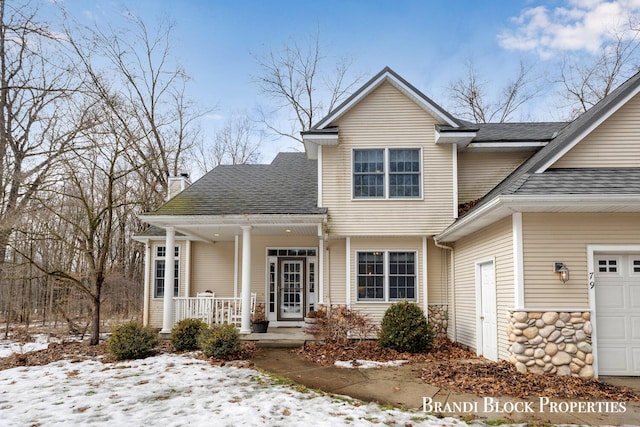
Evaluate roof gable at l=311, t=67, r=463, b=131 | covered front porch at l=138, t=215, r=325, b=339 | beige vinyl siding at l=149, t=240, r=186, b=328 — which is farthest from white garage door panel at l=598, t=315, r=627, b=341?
beige vinyl siding at l=149, t=240, r=186, b=328

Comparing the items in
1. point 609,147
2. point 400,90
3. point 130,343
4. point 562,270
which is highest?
point 400,90

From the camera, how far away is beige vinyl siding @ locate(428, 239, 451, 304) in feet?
36.4

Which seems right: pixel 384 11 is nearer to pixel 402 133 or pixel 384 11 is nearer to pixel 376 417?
pixel 402 133

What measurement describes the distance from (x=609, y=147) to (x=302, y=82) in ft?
57.2

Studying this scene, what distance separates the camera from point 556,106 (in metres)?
22.8

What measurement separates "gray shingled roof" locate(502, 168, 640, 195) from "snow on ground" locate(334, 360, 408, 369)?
3767 millimetres

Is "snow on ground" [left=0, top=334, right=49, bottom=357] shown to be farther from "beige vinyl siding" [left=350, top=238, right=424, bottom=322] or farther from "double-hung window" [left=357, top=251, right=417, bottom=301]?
"double-hung window" [left=357, top=251, right=417, bottom=301]

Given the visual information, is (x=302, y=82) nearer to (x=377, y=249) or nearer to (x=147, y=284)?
(x=147, y=284)

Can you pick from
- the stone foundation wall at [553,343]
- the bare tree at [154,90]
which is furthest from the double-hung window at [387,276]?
the bare tree at [154,90]

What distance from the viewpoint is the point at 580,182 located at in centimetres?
726

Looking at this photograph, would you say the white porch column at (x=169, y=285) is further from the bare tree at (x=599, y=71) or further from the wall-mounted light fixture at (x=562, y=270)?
the bare tree at (x=599, y=71)

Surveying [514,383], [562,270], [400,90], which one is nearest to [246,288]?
[514,383]

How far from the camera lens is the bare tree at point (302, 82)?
75.5 feet

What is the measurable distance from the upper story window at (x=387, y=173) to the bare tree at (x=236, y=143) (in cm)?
1560
